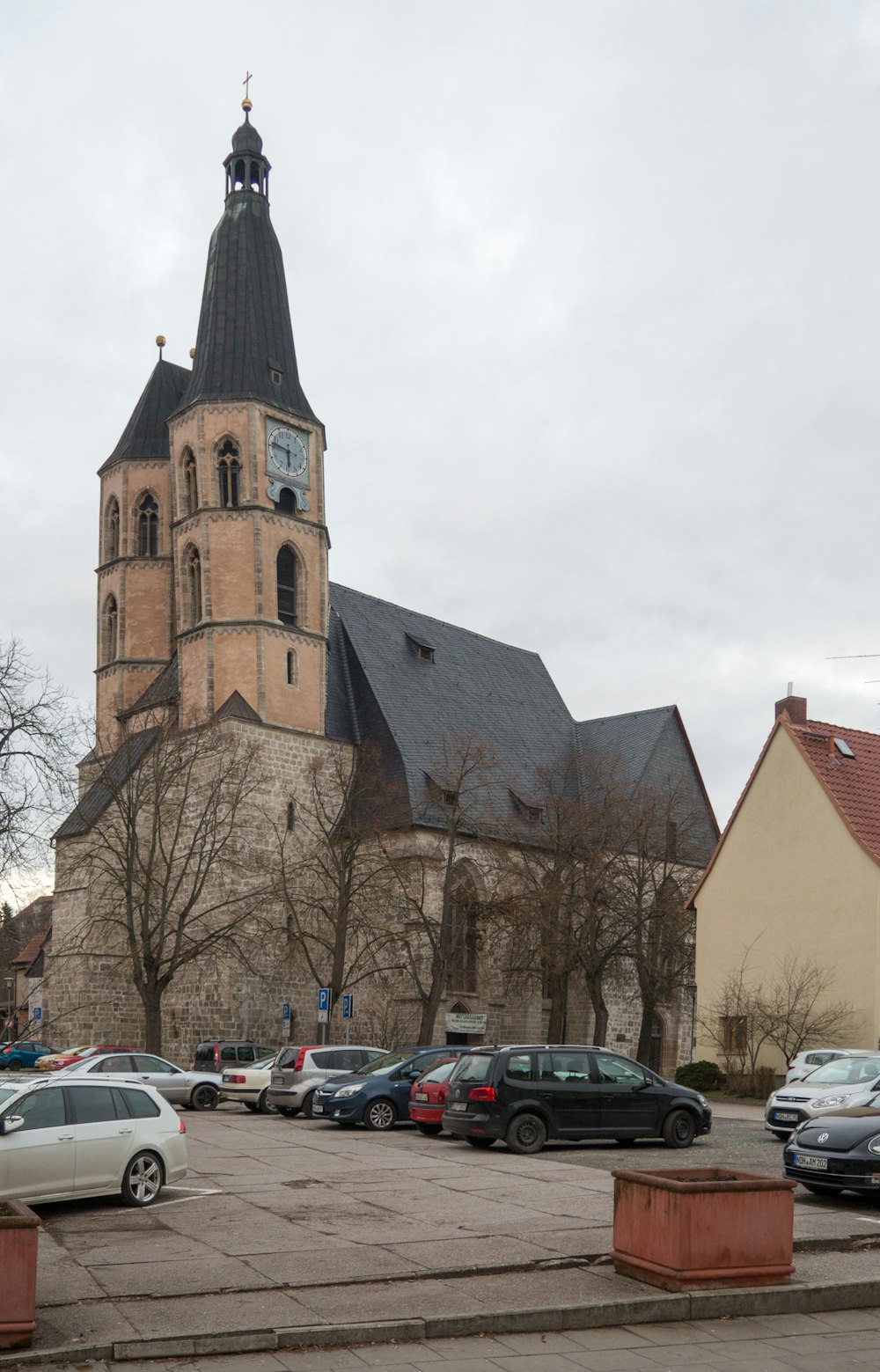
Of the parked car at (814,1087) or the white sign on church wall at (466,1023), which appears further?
the white sign on church wall at (466,1023)

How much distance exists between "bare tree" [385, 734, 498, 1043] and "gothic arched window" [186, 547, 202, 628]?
10150 mm

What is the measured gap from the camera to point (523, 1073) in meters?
20.3

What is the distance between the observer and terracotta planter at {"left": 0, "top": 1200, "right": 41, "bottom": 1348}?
877 cm

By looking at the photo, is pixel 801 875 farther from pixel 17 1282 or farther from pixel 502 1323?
pixel 17 1282

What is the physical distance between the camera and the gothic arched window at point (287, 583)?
2079 inches

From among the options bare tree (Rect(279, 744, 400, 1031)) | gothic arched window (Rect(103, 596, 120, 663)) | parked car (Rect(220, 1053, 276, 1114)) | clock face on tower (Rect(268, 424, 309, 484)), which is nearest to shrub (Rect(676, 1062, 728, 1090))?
parked car (Rect(220, 1053, 276, 1114))

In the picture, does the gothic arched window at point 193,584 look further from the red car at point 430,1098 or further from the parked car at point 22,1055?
the red car at point 430,1098

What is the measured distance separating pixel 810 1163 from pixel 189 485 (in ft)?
142

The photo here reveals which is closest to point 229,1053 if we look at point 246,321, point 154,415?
point 246,321

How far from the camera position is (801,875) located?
34.2 m

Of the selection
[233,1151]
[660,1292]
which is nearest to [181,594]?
[233,1151]

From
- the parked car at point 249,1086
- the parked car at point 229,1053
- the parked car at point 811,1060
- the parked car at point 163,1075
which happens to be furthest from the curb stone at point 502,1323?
the parked car at point 229,1053

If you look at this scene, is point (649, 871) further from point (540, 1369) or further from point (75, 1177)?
point (540, 1369)

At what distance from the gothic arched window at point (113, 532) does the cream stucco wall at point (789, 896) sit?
31405mm
